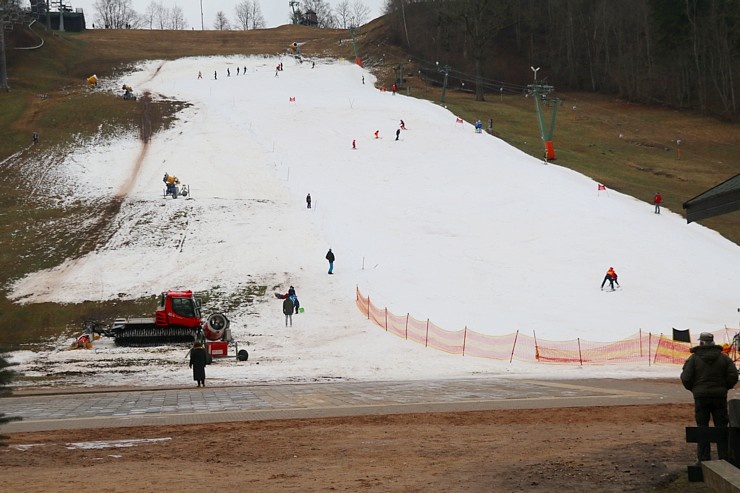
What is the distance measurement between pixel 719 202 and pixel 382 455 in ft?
20.0

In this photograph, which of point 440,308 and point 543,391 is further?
point 440,308

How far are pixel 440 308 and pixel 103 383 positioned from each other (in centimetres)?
1737

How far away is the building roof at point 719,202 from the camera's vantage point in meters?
11.3

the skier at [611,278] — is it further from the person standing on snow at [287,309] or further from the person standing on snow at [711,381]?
the person standing on snow at [711,381]

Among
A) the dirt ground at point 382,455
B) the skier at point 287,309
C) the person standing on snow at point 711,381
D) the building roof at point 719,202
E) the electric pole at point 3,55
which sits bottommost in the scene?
the skier at point 287,309

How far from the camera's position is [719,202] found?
11.7m

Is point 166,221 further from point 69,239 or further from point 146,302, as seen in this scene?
point 146,302

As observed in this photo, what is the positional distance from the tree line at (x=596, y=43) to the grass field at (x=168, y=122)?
352 centimetres

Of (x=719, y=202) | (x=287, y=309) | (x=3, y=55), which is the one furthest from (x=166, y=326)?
(x=3, y=55)

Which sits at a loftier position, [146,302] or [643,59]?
[643,59]

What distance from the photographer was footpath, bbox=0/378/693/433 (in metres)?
17.7

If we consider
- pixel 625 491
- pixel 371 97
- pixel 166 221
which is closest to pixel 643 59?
A: pixel 371 97

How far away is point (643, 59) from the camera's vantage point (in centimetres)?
10469

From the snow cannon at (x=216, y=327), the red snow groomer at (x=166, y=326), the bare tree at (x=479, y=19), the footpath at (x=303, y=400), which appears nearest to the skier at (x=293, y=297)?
the red snow groomer at (x=166, y=326)
